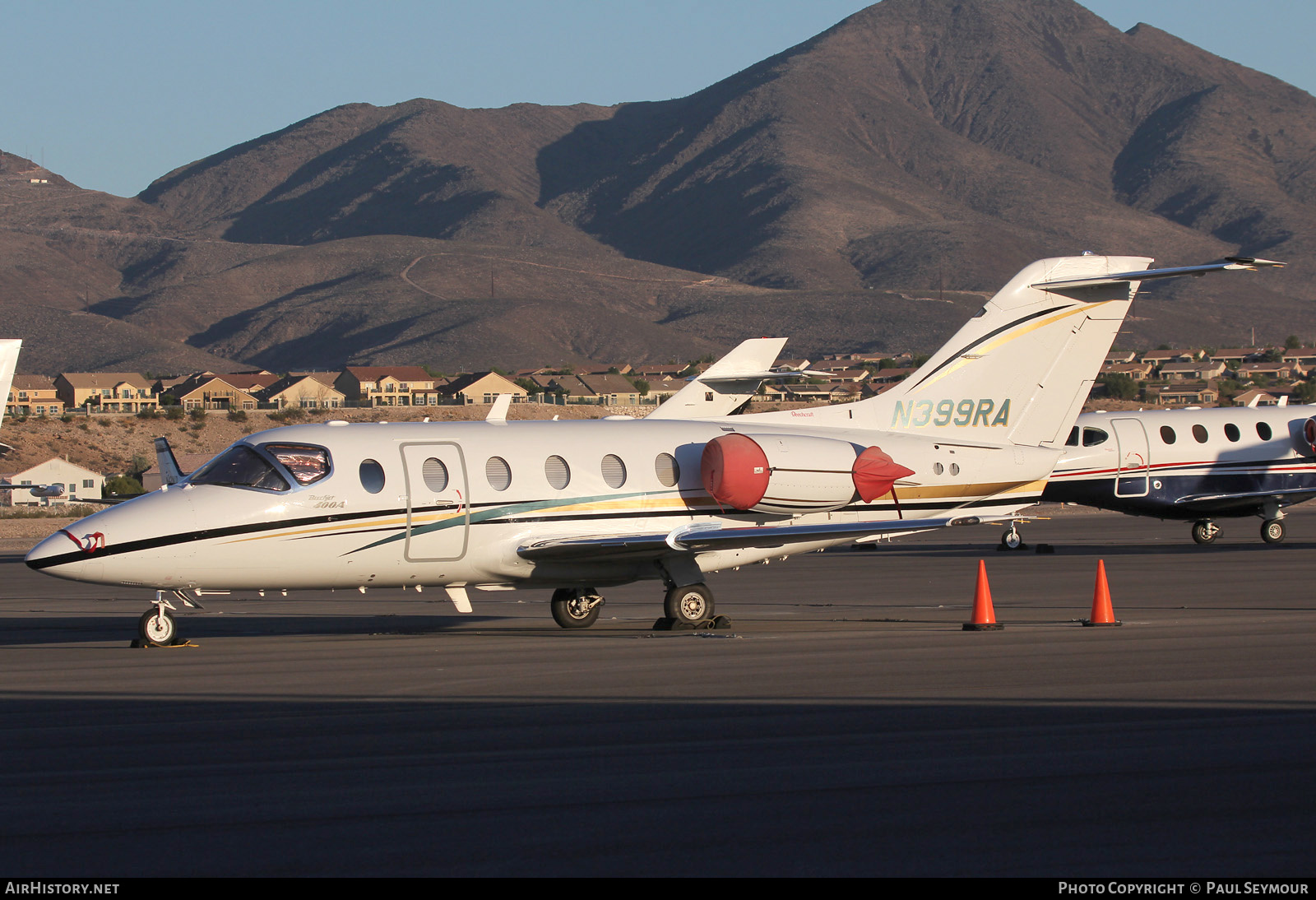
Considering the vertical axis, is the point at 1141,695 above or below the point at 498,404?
below

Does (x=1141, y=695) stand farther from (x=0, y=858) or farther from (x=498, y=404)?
(x=498, y=404)

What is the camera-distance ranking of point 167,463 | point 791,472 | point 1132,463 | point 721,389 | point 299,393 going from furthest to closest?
point 299,393 → point 1132,463 → point 721,389 → point 167,463 → point 791,472

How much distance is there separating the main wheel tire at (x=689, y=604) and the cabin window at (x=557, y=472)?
1.94 meters

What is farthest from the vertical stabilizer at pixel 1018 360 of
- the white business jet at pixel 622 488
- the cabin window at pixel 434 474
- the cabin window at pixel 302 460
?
the cabin window at pixel 302 460

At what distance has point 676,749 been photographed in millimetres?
10008

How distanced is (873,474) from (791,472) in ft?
3.87

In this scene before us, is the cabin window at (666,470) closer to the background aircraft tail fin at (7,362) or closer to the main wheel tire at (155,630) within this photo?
the main wheel tire at (155,630)

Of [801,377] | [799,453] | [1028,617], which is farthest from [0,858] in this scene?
[801,377]

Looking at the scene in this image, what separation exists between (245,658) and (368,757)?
6.61m

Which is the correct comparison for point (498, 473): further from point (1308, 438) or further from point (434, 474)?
point (1308, 438)

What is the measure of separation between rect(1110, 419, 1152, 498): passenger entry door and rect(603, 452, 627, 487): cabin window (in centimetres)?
1941

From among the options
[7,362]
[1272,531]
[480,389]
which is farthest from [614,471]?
Result: [480,389]

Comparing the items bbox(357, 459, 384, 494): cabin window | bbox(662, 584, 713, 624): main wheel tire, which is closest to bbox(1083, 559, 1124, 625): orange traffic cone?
bbox(662, 584, 713, 624): main wheel tire

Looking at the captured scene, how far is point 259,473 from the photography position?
1761 cm
